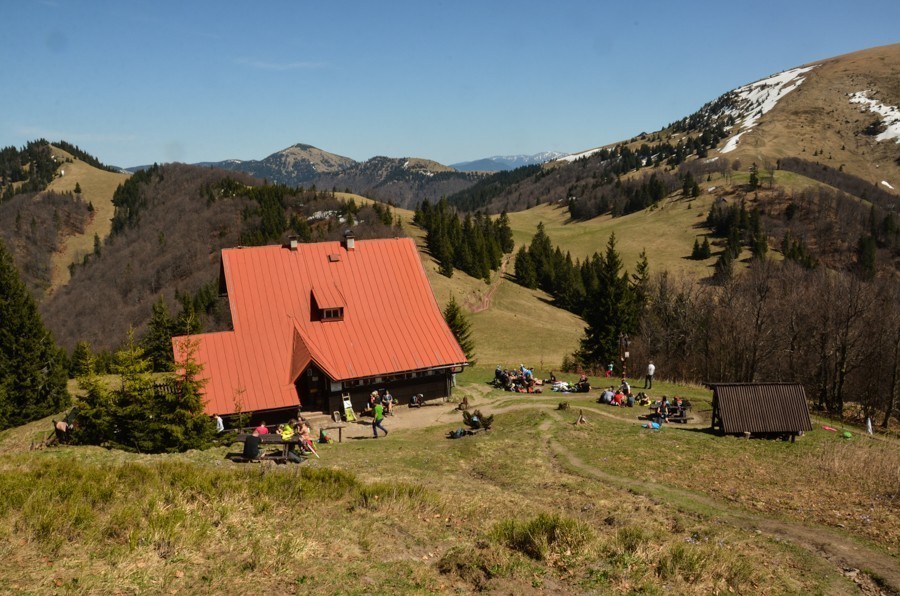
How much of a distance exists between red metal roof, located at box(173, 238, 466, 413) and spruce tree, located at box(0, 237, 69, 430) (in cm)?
1140

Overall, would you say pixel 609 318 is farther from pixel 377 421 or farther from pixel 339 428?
pixel 339 428

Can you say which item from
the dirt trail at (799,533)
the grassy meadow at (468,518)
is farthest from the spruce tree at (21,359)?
the dirt trail at (799,533)

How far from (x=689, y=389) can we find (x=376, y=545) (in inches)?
1271

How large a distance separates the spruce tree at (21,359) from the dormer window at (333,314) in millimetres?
17355

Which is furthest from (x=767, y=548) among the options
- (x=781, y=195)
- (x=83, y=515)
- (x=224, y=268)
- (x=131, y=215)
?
(x=131, y=215)

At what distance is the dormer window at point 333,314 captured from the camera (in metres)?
34.2

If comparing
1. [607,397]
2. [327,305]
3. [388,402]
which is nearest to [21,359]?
[327,305]

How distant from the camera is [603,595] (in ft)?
38.2

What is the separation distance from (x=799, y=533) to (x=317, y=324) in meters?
25.4

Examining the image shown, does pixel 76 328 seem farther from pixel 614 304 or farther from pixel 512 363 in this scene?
pixel 614 304

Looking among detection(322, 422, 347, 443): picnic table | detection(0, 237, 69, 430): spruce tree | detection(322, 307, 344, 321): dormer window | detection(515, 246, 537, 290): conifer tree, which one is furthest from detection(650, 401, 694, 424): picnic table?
detection(515, 246, 537, 290): conifer tree

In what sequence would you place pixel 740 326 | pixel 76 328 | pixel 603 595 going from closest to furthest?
pixel 603 595, pixel 740 326, pixel 76 328

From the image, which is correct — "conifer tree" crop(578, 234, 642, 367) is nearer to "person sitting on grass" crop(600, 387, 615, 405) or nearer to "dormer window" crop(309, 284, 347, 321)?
"person sitting on grass" crop(600, 387, 615, 405)

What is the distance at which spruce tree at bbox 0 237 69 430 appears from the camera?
110 feet
